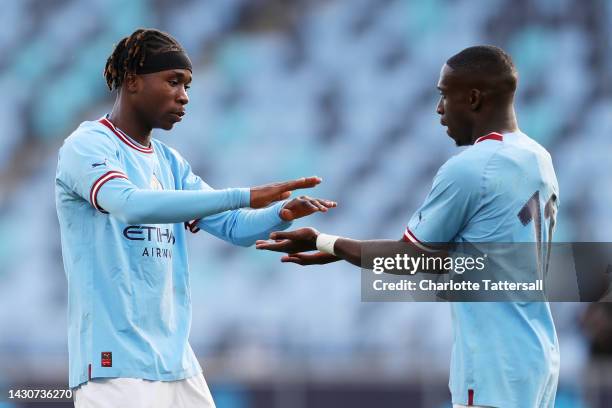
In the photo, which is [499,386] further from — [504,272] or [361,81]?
[361,81]

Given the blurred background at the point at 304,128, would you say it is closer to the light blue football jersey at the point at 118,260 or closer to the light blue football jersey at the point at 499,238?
the light blue football jersey at the point at 118,260

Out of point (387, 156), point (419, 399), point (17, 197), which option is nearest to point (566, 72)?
point (387, 156)

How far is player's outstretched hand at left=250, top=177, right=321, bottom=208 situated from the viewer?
4.05m

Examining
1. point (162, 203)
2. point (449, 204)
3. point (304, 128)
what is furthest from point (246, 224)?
point (304, 128)

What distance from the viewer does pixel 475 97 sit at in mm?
4012

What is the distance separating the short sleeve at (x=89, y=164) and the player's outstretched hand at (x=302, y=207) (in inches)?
28.0

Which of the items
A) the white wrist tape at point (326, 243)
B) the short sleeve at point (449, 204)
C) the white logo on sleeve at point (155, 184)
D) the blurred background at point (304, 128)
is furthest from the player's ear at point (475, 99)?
the blurred background at point (304, 128)

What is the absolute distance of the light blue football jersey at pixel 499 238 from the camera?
373 cm

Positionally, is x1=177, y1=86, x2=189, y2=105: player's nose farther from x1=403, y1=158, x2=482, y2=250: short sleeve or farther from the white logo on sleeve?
x1=403, y1=158, x2=482, y2=250: short sleeve

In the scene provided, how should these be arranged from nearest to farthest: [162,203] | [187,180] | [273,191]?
[162,203] → [273,191] → [187,180]

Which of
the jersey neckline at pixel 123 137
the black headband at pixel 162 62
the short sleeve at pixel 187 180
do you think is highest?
the black headband at pixel 162 62

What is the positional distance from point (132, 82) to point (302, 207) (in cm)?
83

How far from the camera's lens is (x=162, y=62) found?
169 inches

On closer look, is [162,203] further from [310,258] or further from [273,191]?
[310,258]
